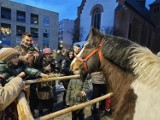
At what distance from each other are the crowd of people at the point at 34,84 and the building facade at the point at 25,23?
35829 millimetres

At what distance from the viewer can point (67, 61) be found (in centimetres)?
589

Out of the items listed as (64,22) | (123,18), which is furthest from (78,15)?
(64,22)

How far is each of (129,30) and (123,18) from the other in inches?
117

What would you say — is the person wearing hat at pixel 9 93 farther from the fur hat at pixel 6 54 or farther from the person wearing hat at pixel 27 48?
the person wearing hat at pixel 27 48

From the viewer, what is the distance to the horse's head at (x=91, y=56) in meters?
3.03


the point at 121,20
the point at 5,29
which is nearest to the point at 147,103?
the point at 121,20

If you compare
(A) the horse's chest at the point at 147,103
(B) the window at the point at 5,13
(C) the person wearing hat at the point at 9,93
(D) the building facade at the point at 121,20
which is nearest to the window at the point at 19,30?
(B) the window at the point at 5,13

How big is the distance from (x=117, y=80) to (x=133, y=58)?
0.44 meters

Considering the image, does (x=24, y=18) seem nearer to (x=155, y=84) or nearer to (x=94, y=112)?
(x=94, y=112)

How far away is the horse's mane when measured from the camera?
2.02 metres

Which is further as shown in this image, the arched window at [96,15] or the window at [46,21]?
the window at [46,21]

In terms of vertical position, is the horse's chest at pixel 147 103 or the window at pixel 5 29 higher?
the window at pixel 5 29

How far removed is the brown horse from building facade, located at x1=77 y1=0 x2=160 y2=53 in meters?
23.0

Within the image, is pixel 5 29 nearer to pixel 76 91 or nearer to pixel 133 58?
pixel 76 91
